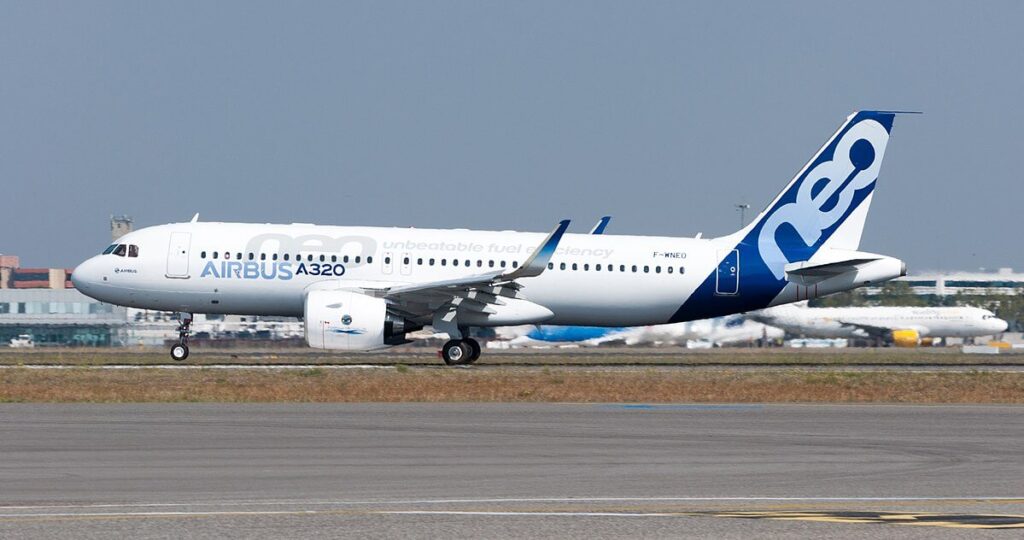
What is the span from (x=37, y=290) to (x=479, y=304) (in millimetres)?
56038

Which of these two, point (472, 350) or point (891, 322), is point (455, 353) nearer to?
point (472, 350)

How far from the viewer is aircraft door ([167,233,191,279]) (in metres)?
40.1

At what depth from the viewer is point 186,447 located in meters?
18.7

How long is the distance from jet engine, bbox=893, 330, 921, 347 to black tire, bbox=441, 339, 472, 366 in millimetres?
49788

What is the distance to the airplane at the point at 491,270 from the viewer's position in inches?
1540

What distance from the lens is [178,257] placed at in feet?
132

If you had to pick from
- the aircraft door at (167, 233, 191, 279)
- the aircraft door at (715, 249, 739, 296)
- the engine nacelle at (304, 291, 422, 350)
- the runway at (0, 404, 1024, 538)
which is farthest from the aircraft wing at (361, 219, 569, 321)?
the runway at (0, 404, 1024, 538)

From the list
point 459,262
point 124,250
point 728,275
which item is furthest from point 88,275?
point 728,275

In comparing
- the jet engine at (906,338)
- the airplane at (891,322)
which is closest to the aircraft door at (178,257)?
the airplane at (891,322)

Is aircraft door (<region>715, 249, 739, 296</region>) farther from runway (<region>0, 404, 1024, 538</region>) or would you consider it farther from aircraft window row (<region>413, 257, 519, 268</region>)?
runway (<region>0, 404, 1024, 538</region>)

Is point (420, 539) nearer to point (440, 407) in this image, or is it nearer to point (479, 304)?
point (440, 407)

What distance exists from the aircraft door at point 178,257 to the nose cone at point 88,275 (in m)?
2.54

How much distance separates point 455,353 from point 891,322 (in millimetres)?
53820

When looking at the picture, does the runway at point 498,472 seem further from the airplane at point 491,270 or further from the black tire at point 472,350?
the black tire at point 472,350
